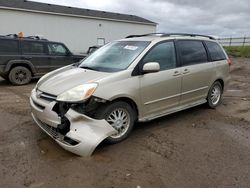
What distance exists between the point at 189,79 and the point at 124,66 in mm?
1604

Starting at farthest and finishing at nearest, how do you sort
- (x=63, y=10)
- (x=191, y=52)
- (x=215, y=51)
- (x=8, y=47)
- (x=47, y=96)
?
(x=63, y=10), (x=8, y=47), (x=215, y=51), (x=191, y=52), (x=47, y=96)

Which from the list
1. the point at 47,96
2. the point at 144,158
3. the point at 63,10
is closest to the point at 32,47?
the point at 47,96

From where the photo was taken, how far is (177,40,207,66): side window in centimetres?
471

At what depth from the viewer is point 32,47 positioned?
9086mm

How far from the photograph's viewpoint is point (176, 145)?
3.72m

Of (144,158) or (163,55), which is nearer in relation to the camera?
(144,158)

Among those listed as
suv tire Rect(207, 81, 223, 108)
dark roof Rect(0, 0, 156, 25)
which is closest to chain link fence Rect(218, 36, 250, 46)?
dark roof Rect(0, 0, 156, 25)

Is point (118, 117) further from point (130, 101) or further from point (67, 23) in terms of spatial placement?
point (67, 23)

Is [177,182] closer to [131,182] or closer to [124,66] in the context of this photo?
[131,182]

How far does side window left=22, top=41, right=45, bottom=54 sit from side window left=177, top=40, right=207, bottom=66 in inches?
256

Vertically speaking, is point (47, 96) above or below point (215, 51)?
below

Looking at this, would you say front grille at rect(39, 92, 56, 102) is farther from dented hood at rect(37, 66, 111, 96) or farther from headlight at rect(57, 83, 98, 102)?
headlight at rect(57, 83, 98, 102)

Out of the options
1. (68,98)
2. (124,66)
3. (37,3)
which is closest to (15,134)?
(68,98)

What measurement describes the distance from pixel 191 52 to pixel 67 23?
19633 millimetres
